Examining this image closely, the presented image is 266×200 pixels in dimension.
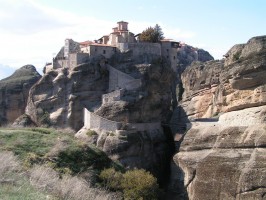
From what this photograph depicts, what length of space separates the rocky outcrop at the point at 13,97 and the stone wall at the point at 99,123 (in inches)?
628

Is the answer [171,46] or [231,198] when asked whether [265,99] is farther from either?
[171,46]

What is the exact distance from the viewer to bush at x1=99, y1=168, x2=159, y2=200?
76.1 feet

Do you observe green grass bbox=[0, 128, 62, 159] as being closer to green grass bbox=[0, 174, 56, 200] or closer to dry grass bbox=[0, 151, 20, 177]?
dry grass bbox=[0, 151, 20, 177]

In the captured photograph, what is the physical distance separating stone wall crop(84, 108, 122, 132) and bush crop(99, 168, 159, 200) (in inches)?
471

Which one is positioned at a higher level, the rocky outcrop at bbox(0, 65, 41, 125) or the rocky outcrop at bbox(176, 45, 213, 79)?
the rocky outcrop at bbox(176, 45, 213, 79)

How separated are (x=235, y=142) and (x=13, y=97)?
3801 cm

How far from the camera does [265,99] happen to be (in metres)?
27.5

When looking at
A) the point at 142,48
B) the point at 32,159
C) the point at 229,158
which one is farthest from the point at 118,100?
the point at 32,159

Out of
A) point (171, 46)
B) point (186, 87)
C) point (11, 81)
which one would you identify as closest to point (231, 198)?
point (186, 87)

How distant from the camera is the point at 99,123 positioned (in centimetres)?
4300

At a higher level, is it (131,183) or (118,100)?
(118,100)

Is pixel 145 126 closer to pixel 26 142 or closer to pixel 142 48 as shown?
pixel 142 48

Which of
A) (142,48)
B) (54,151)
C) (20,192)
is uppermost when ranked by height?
(142,48)

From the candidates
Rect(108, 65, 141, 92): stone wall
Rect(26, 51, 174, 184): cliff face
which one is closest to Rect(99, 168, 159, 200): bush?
Rect(26, 51, 174, 184): cliff face
